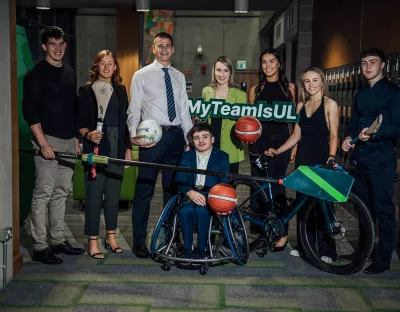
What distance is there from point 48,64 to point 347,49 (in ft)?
12.0

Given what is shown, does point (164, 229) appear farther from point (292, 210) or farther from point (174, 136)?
point (292, 210)

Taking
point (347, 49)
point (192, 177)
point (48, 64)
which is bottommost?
point (192, 177)

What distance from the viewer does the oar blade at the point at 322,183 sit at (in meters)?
3.11

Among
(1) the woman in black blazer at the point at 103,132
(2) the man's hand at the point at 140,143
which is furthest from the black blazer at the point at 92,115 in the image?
(2) the man's hand at the point at 140,143

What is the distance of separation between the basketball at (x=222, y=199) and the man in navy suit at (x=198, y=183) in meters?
0.13

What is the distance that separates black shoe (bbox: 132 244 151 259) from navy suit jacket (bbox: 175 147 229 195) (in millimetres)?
601

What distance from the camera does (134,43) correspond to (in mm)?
11539

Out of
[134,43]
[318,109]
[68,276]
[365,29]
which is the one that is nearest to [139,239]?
[68,276]

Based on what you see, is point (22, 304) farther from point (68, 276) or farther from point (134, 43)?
point (134, 43)

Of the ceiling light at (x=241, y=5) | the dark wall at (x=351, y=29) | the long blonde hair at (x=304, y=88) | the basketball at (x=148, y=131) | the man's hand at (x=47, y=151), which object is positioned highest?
the ceiling light at (x=241, y=5)

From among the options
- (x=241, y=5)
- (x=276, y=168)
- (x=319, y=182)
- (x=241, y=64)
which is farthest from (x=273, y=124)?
(x=241, y=64)

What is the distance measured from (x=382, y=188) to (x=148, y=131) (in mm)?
1583

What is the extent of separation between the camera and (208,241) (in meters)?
3.38

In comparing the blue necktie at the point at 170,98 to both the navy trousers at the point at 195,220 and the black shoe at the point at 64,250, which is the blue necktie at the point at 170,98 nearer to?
the navy trousers at the point at 195,220
